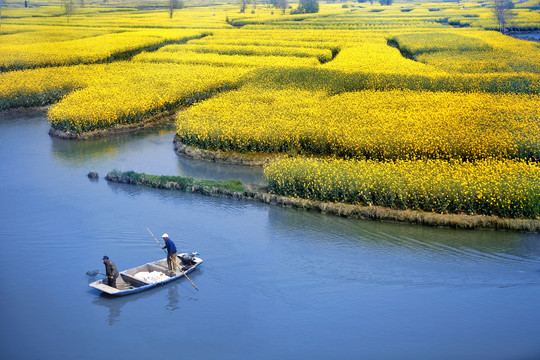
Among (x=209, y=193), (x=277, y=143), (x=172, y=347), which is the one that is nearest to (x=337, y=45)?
(x=277, y=143)

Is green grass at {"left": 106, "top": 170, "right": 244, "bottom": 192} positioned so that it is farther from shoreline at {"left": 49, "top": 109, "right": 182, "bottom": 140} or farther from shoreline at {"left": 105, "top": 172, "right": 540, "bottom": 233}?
shoreline at {"left": 49, "top": 109, "right": 182, "bottom": 140}

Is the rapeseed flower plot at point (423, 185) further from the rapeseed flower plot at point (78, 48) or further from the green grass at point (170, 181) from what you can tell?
the rapeseed flower plot at point (78, 48)

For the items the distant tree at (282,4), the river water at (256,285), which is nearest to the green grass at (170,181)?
the river water at (256,285)

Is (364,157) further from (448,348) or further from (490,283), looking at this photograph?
(448,348)

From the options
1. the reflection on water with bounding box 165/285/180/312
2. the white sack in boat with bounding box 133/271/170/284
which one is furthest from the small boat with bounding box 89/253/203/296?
the reflection on water with bounding box 165/285/180/312

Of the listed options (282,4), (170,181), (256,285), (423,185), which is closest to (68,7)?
(282,4)

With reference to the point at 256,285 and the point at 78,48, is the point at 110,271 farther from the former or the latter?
the point at 78,48
